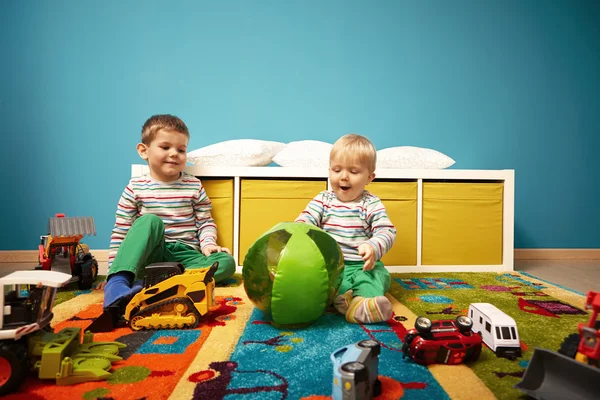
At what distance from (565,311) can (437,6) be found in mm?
1849

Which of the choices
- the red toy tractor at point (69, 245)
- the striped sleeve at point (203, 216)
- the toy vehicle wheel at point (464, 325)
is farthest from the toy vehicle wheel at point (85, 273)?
the toy vehicle wheel at point (464, 325)

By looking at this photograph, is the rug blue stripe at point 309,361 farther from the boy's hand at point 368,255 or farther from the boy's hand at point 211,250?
the boy's hand at point 211,250

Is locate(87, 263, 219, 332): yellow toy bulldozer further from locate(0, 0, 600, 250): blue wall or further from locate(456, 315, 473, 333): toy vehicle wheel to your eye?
locate(0, 0, 600, 250): blue wall

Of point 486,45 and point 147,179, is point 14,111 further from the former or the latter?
point 486,45

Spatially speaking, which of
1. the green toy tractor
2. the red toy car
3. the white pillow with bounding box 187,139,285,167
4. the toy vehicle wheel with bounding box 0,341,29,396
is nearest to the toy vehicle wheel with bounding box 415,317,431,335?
the red toy car

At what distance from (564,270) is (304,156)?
4.79ft

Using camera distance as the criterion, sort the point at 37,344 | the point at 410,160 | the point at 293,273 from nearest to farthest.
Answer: the point at 37,344, the point at 293,273, the point at 410,160

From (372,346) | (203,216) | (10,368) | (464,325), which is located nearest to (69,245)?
(203,216)

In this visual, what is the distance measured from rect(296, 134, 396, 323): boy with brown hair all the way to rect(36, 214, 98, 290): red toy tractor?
84 cm

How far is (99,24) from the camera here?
211cm

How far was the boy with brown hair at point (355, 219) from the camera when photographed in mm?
1188

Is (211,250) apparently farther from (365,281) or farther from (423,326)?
(423,326)

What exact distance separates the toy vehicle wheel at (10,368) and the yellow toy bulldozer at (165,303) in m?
0.30

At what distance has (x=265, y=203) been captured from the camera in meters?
1.80
